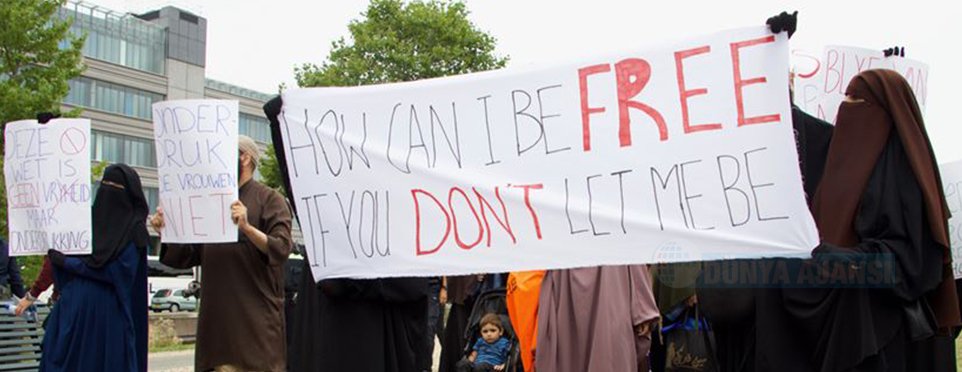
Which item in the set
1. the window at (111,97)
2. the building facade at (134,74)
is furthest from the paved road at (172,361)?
the window at (111,97)

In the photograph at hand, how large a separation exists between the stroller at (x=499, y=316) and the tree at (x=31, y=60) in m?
14.3

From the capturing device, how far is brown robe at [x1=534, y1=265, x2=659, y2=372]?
552cm

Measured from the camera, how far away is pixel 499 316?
650 centimetres

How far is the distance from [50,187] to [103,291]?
2.30 ft

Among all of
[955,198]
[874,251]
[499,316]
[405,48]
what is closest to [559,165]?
[874,251]

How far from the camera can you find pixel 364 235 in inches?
176

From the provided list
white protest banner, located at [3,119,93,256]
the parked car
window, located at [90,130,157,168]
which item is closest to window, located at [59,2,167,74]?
window, located at [90,130,157,168]

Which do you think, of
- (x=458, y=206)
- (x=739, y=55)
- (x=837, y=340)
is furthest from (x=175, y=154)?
(x=837, y=340)

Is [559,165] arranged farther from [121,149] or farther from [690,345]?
[121,149]

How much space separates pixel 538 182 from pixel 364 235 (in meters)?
0.85

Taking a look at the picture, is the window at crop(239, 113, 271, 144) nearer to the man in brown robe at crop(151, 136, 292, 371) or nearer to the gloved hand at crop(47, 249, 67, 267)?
the gloved hand at crop(47, 249, 67, 267)

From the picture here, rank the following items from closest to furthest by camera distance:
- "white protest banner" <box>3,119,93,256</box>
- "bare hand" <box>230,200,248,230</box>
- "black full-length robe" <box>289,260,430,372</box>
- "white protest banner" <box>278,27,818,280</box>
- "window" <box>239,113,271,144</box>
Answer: "white protest banner" <box>278,27,818,280</box>
"black full-length robe" <box>289,260,430,372</box>
"bare hand" <box>230,200,248,230</box>
"white protest banner" <box>3,119,93,256</box>
"window" <box>239,113,271,144</box>

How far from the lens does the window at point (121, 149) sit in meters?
52.0

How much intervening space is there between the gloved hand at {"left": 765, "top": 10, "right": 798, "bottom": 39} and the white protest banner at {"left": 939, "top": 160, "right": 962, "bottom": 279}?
8.73 ft
